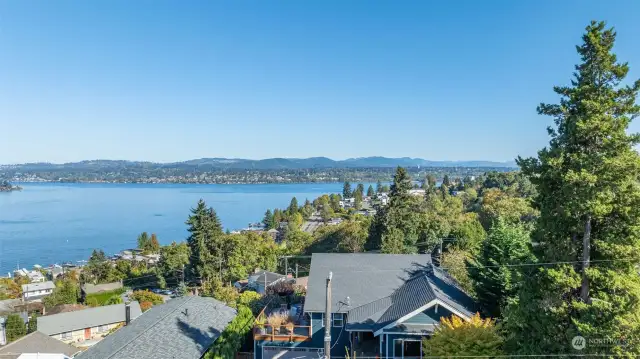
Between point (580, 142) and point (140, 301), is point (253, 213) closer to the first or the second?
point (140, 301)

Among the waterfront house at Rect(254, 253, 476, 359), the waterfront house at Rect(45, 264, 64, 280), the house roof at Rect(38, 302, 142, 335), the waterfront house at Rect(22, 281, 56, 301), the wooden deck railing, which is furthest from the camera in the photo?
the waterfront house at Rect(45, 264, 64, 280)

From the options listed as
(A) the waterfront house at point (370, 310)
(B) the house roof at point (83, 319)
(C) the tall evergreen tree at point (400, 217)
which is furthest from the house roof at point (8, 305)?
(C) the tall evergreen tree at point (400, 217)

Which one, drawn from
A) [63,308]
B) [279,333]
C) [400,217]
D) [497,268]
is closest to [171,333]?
[279,333]

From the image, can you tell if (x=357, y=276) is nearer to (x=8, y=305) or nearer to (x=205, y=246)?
(x=205, y=246)

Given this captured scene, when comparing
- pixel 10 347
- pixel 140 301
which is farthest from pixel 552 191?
pixel 140 301
